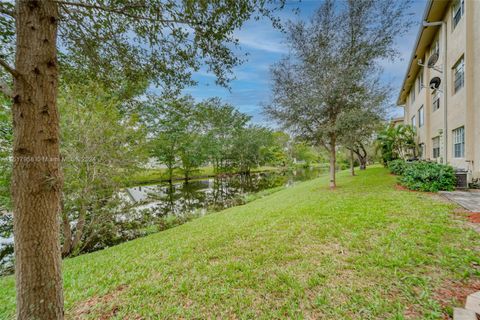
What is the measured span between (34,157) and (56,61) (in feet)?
2.88

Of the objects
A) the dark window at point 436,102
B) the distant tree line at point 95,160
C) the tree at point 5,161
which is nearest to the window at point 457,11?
the dark window at point 436,102

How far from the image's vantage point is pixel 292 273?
2852 millimetres

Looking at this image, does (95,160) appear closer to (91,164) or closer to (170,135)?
(91,164)

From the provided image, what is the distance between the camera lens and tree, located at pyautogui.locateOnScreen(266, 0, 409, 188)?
882 centimetres

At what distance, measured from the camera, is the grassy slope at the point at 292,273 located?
7.44ft

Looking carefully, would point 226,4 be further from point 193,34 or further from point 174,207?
point 174,207

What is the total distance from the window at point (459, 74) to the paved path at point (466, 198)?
15.0 feet

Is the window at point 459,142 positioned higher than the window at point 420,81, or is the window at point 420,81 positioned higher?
the window at point 420,81

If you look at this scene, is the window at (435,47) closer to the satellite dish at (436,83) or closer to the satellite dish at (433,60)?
the satellite dish at (433,60)

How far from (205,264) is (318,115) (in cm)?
792

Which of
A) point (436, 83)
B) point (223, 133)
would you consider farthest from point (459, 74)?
point (223, 133)

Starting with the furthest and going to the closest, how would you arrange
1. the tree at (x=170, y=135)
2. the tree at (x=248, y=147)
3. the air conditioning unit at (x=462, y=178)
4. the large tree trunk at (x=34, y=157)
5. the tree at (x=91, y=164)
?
the tree at (x=248, y=147)
the tree at (x=170, y=135)
the air conditioning unit at (x=462, y=178)
the tree at (x=91, y=164)
the large tree trunk at (x=34, y=157)

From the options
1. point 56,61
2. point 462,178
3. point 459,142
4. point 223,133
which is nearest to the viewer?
point 56,61

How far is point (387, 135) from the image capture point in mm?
15375
